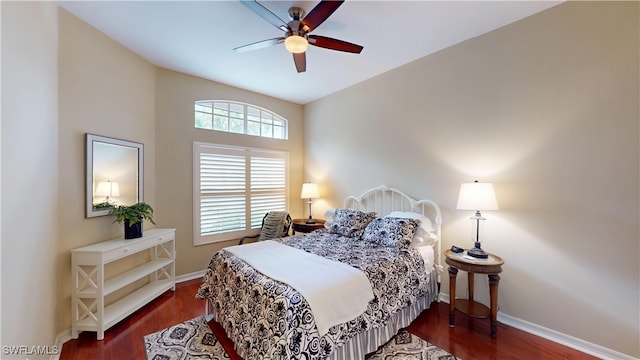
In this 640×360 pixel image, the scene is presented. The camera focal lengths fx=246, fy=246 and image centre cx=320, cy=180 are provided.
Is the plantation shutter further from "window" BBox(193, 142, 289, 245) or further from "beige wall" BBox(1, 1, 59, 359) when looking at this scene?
"beige wall" BBox(1, 1, 59, 359)

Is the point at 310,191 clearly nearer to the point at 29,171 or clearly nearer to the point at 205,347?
the point at 205,347

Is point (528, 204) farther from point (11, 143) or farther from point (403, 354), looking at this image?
point (11, 143)

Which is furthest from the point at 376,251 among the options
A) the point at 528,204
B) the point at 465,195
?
the point at 528,204

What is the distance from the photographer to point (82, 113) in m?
2.45

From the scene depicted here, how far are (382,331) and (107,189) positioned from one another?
3.18 m

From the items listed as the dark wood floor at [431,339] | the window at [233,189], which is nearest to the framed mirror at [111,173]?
the window at [233,189]

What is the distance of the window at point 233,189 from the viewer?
12.4ft

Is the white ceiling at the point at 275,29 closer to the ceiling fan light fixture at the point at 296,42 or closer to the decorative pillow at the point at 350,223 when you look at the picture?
the ceiling fan light fixture at the point at 296,42

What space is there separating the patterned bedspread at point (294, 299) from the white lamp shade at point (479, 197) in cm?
74

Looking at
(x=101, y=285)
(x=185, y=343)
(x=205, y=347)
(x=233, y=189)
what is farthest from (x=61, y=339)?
(x=233, y=189)

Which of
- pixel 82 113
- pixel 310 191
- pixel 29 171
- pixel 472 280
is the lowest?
pixel 472 280

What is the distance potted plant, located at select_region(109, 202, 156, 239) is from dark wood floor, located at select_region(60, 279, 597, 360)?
87cm

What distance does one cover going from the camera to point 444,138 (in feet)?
9.78

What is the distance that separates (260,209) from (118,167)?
2.13m
